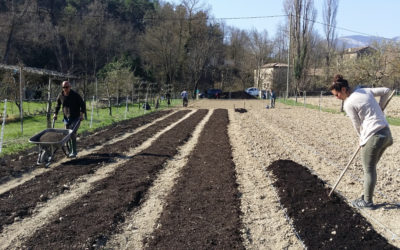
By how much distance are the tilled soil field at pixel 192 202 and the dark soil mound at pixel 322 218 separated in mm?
13

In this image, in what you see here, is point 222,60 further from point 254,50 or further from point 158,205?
point 158,205

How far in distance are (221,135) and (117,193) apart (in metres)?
6.80

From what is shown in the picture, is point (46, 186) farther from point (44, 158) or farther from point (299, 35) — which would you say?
point (299, 35)

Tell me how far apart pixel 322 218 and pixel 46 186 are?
4.32m

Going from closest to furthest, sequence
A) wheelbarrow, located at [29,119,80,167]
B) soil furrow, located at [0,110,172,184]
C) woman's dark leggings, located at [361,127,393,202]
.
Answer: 1. woman's dark leggings, located at [361,127,393,202]
2. soil furrow, located at [0,110,172,184]
3. wheelbarrow, located at [29,119,80,167]

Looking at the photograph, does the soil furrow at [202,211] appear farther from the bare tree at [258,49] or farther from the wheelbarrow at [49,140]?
the bare tree at [258,49]

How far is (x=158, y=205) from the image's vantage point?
5031 mm

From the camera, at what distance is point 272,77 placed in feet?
175

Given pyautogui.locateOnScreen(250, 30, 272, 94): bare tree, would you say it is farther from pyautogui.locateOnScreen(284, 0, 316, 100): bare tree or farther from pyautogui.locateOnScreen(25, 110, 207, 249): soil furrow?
pyautogui.locateOnScreen(25, 110, 207, 249): soil furrow

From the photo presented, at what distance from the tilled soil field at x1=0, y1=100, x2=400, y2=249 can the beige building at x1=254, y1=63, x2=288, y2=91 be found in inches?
1785

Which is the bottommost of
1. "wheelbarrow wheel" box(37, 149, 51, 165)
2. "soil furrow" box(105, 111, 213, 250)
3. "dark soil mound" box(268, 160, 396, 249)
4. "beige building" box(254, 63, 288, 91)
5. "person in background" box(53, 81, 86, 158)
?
"soil furrow" box(105, 111, 213, 250)

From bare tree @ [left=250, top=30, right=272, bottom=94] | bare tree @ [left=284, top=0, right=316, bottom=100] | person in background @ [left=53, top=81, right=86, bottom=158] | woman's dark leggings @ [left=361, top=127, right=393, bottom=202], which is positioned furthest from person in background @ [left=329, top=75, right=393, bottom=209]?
bare tree @ [left=250, top=30, right=272, bottom=94]

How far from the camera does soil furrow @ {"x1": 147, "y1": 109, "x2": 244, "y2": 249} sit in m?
3.83

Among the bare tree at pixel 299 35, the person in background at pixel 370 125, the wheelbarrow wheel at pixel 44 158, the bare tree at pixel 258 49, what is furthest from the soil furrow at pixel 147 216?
the bare tree at pixel 258 49
